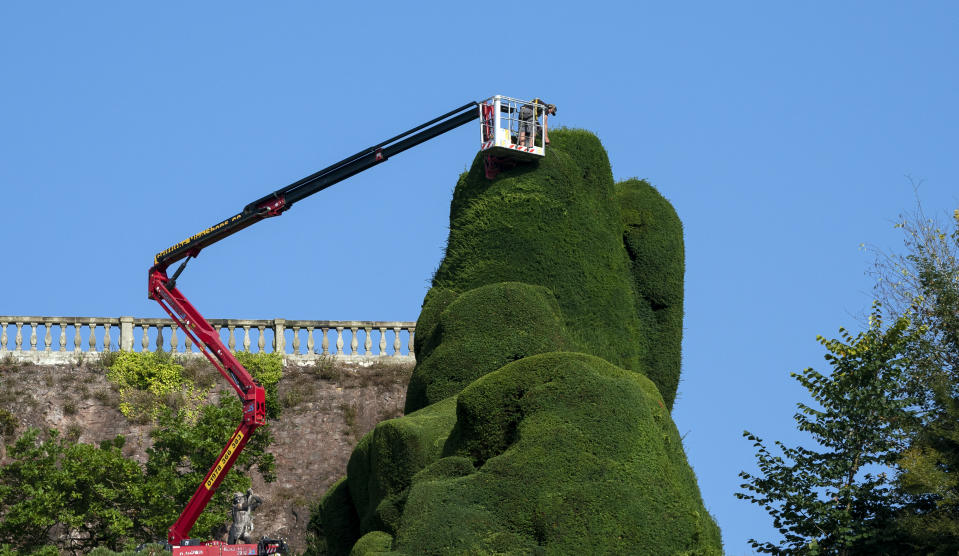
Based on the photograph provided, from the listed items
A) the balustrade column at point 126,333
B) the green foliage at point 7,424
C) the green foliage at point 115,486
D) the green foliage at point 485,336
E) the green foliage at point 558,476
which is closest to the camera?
the green foliage at point 558,476

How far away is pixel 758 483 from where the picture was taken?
19.8 metres

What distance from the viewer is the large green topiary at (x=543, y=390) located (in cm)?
1339

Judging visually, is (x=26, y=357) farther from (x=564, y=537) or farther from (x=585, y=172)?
(x=564, y=537)

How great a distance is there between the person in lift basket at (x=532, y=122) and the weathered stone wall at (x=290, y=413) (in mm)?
16652

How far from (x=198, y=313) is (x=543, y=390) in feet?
53.1

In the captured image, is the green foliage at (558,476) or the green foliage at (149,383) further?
the green foliage at (149,383)

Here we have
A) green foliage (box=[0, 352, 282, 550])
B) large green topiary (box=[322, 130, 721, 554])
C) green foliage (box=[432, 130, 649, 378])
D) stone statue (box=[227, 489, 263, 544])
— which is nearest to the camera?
large green topiary (box=[322, 130, 721, 554])

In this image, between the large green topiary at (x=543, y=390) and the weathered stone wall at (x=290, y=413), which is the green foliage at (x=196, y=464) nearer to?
the weathered stone wall at (x=290, y=413)

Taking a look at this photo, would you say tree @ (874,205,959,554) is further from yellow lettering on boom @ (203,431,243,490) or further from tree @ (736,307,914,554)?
yellow lettering on boom @ (203,431,243,490)

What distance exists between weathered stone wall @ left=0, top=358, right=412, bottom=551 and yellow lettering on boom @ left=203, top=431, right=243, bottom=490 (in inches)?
207

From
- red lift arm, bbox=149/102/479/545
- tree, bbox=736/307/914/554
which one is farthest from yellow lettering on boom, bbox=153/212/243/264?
tree, bbox=736/307/914/554

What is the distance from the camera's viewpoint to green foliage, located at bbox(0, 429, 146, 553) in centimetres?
2886

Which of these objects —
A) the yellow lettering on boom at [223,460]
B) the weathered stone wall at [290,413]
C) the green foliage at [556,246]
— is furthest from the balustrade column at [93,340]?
the green foliage at [556,246]

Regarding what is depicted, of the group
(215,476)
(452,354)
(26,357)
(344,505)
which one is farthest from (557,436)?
(26,357)
